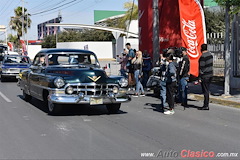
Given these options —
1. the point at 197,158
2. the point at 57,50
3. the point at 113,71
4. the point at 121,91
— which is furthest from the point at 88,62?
the point at 113,71

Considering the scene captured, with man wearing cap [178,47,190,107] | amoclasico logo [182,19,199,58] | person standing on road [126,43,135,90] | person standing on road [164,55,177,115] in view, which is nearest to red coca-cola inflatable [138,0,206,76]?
amoclasico logo [182,19,199,58]

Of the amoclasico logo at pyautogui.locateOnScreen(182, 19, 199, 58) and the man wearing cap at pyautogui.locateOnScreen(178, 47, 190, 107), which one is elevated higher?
the amoclasico logo at pyautogui.locateOnScreen(182, 19, 199, 58)

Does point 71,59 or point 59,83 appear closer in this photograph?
point 59,83

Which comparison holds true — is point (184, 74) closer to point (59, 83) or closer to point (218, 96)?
point (218, 96)

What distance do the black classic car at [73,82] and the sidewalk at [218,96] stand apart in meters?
3.71

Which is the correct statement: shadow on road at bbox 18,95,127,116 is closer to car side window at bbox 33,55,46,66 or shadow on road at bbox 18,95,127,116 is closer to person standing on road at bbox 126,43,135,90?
car side window at bbox 33,55,46,66

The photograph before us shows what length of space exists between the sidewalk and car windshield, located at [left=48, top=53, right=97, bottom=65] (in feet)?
14.0

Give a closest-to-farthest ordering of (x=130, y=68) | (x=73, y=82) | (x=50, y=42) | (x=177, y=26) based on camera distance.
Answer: (x=73, y=82), (x=130, y=68), (x=177, y=26), (x=50, y=42)

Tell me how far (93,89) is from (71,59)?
1802 millimetres

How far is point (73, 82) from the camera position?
932 cm

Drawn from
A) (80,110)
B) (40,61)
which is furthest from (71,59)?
(80,110)

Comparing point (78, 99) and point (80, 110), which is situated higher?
point (78, 99)

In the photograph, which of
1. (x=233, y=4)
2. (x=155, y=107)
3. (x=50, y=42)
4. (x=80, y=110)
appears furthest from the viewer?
(x=50, y=42)

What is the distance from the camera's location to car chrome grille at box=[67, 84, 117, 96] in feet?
30.7
